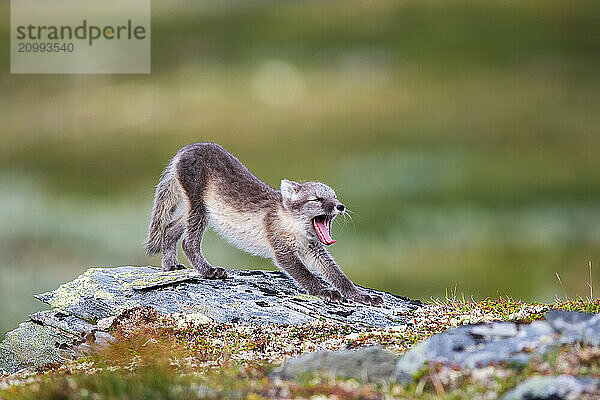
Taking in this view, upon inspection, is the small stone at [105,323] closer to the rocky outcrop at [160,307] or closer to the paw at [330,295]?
the rocky outcrop at [160,307]

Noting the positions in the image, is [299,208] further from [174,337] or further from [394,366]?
[394,366]

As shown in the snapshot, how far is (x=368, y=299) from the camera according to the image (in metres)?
14.2

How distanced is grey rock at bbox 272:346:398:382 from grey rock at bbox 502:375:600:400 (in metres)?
1.43

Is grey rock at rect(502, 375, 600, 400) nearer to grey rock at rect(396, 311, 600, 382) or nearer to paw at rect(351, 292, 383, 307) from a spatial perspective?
grey rock at rect(396, 311, 600, 382)

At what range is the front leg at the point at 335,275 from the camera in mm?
14195

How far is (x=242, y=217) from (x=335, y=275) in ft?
6.95

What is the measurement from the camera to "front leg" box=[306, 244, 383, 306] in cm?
1420

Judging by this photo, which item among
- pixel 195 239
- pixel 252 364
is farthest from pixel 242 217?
pixel 252 364

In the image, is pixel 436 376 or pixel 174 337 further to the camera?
pixel 174 337

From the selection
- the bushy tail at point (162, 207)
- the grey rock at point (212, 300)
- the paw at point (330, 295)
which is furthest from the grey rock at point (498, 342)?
the bushy tail at point (162, 207)

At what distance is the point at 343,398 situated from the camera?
7.38 meters

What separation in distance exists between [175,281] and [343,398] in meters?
7.54

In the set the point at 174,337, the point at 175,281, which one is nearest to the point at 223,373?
the point at 174,337

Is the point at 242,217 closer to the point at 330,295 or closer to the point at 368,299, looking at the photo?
the point at 330,295
